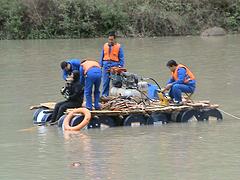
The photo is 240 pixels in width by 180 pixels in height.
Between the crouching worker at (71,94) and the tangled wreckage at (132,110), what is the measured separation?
0.27m

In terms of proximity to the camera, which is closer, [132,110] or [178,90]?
[132,110]

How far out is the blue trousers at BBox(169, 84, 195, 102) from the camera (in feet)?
44.7

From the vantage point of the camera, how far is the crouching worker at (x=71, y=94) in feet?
43.5

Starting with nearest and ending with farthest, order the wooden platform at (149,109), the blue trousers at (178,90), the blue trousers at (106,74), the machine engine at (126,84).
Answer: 1. the wooden platform at (149,109)
2. the blue trousers at (178,90)
3. the machine engine at (126,84)
4. the blue trousers at (106,74)

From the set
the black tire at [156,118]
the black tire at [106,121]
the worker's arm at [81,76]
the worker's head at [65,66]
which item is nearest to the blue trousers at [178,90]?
the black tire at [156,118]

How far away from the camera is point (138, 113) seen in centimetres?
1319

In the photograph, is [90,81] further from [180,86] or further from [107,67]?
[107,67]

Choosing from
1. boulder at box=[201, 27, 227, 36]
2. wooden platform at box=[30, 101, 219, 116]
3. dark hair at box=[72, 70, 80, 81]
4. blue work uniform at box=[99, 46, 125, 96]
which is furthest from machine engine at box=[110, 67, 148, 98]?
boulder at box=[201, 27, 227, 36]

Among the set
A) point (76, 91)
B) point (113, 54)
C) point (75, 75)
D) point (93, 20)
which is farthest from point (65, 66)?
point (93, 20)

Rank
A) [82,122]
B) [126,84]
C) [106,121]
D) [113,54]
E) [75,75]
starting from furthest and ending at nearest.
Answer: [113,54]
[126,84]
[75,75]
[106,121]
[82,122]

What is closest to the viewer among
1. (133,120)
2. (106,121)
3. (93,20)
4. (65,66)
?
(106,121)

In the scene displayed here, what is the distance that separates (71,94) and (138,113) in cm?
143

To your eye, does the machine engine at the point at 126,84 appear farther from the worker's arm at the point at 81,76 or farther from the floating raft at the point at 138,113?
the worker's arm at the point at 81,76

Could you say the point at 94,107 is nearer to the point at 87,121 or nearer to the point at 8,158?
the point at 87,121
